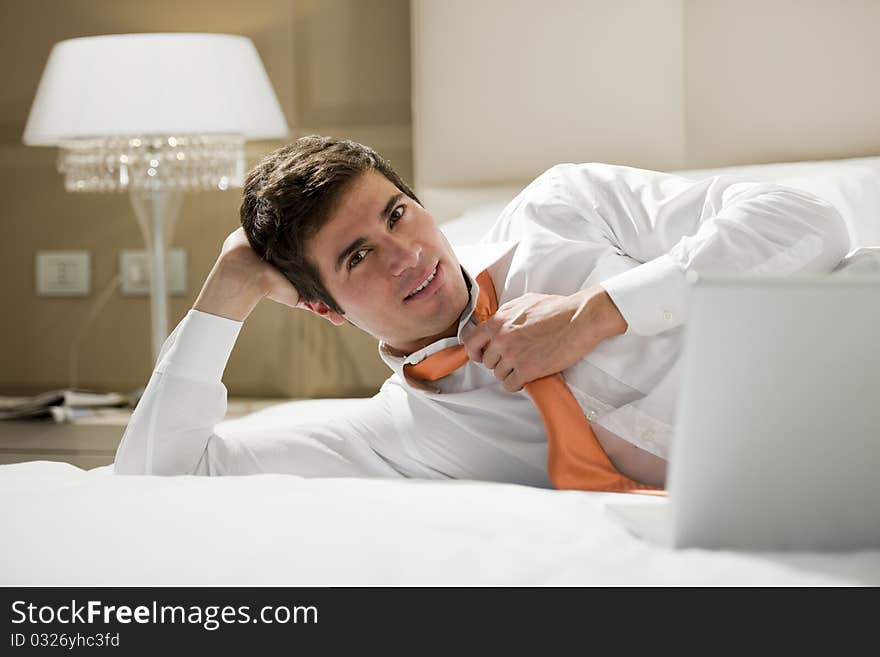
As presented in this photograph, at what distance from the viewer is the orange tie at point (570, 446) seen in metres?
1.18

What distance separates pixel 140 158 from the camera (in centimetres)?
237

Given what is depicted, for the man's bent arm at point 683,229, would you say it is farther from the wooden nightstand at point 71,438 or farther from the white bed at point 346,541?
the wooden nightstand at point 71,438

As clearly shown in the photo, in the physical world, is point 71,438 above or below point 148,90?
below

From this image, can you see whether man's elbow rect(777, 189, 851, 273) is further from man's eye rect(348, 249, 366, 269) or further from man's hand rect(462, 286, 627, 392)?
man's eye rect(348, 249, 366, 269)

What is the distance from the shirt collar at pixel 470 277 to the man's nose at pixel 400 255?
0.10m

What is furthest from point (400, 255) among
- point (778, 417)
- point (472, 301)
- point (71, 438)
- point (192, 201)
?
point (192, 201)

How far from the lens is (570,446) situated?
119 centimetres

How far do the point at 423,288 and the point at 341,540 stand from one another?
53cm

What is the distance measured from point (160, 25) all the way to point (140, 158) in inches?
18.3

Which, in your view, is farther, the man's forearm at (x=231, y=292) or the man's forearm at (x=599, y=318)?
the man's forearm at (x=231, y=292)

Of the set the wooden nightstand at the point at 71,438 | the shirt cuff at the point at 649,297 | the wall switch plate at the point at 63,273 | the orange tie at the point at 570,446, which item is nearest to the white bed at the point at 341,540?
the orange tie at the point at 570,446

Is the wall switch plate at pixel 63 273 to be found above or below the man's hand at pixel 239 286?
below

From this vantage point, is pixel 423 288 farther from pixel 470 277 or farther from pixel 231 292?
pixel 231 292
